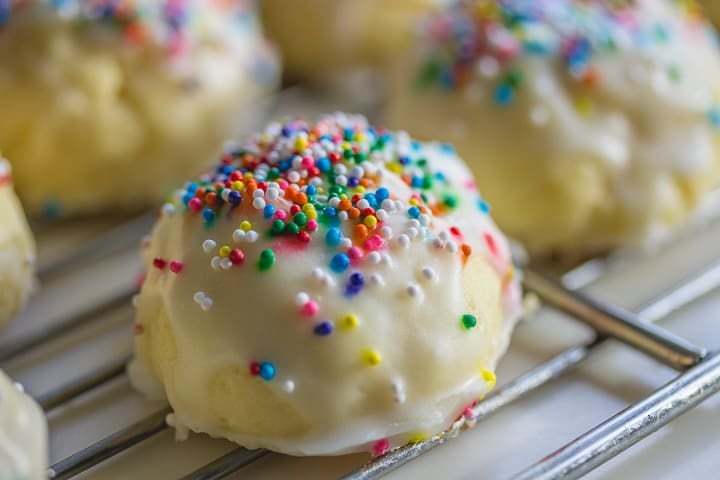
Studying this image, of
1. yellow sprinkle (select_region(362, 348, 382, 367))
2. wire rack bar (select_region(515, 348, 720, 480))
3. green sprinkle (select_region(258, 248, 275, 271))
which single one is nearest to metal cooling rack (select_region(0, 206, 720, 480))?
wire rack bar (select_region(515, 348, 720, 480))

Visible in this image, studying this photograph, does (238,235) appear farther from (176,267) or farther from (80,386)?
(80,386)

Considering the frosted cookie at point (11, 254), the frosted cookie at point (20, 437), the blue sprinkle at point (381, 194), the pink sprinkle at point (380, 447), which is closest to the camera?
the frosted cookie at point (20, 437)

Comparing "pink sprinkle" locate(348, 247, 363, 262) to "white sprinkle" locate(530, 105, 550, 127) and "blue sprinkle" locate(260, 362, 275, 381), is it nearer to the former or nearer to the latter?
"blue sprinkle" locate(260, 362, 275, 381)

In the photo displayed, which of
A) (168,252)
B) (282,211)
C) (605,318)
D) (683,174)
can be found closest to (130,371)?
(168,252)

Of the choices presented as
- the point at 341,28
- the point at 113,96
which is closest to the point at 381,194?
the point at 113,96

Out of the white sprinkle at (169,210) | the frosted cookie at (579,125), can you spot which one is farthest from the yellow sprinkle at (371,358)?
the frosted cookie at (579,125)

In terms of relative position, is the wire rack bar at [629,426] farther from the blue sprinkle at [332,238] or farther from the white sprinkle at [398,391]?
the blue sprinkle at [332,238]
